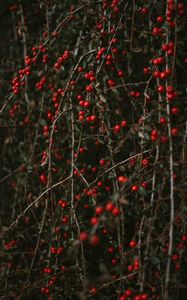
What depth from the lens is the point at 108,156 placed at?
1.63m

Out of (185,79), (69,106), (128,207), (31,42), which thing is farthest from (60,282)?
(31,42)

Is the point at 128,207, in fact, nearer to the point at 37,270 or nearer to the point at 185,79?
the point at 37,270

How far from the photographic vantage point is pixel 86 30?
1.94m

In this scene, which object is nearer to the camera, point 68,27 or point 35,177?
point 68,27

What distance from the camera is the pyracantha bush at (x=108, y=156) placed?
1.25 m

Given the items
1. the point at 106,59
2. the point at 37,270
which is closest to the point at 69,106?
the point at 106,59

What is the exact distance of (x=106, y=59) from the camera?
5.44ft

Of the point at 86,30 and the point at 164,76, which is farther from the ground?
the point at 86,30

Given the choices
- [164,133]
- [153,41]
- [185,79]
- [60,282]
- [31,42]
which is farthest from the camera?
[31,42]

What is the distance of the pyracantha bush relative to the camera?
1246mm

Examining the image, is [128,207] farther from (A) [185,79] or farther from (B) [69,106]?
(A) [185,79]

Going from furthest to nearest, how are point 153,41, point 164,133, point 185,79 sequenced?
point 185,79
point 153,41
point 164,133

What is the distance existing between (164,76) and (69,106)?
483 mm

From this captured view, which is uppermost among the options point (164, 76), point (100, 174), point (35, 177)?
point (164, 76)
